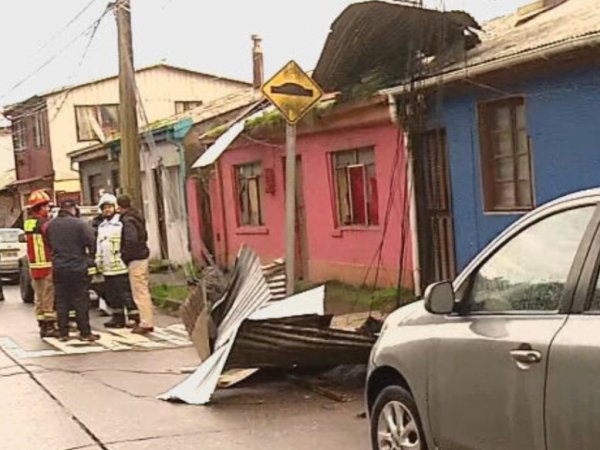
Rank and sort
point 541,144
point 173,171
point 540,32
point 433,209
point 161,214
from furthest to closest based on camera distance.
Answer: point 161,214
point 173,171
point 433,209
point 540,32
point 541,144

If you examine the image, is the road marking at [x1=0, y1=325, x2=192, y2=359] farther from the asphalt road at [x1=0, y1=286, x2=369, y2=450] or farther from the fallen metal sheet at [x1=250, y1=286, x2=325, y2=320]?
the fallen metal sheet at [x1=250, y1=286, x2=325, y2=320]

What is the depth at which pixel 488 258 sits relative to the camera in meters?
5.33

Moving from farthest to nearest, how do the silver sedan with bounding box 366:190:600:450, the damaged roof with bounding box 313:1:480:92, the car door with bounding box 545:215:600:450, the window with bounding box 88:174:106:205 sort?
1. the window with bounding box 88:174:106:205
2. the damaged roof with bounding box 313:1:480:92
3. the silver sedan with bounding box 366:190:600:450
4. the car door with bounding box 545:215:600:450

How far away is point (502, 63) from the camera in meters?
11.2

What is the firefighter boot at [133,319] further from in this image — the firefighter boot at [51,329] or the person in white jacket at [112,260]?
the firefighter boot at [51,329]

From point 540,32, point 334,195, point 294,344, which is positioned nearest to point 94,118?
point 334,195

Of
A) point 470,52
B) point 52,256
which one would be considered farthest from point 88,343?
point 470,52

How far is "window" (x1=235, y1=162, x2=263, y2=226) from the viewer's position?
2117 cm

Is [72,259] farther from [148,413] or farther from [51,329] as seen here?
[148,413]

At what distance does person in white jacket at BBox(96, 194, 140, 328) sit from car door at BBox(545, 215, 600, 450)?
9.64 metres

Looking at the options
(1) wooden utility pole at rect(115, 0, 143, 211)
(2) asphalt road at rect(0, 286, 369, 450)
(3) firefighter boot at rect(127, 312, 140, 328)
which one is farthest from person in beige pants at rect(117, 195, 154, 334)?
(1) wooden utility pole at rect(115, 0, 143, 211)

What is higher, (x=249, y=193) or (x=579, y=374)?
(x=249, y=193)

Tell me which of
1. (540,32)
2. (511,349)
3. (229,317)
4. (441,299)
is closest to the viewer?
Result: (511,349)

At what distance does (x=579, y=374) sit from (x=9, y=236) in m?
23.8
